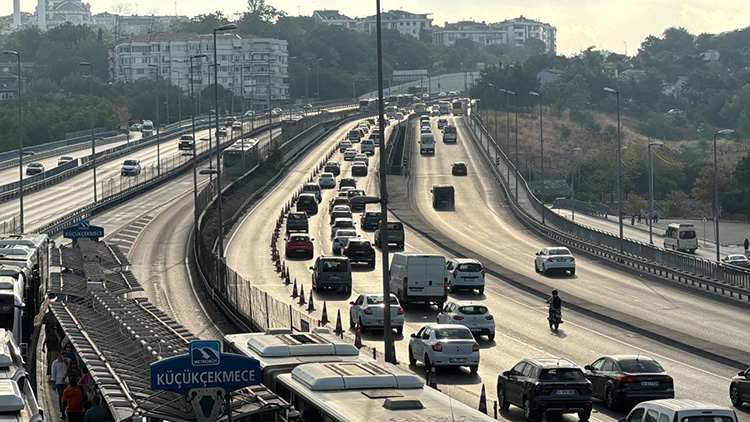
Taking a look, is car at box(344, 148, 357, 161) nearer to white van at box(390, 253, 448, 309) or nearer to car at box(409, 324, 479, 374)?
white van at box(390, 253, 448, 309)

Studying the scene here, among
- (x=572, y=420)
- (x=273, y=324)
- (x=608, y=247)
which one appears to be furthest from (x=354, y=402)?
(x=608, y=247)

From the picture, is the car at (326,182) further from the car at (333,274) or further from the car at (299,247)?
the car at (333,274)

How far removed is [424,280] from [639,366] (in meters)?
19.4

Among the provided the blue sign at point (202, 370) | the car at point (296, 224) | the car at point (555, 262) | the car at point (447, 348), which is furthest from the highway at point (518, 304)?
the blue sign at point (202, 370)

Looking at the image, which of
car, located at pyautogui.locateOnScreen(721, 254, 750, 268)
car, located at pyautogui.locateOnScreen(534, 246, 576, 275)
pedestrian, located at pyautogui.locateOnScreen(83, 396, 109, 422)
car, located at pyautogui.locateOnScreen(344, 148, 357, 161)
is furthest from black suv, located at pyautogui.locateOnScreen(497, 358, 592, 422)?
car, located at pyautogui.locateOnScreen(344, 148, 357, 161)

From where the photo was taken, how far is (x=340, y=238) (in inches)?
2640

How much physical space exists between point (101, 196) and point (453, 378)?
67781mm

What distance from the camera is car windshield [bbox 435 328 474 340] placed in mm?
33125

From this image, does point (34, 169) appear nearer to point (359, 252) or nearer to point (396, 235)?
point (396, 235)

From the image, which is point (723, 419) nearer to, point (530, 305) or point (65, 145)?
point (530, 305)

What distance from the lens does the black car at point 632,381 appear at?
1096 inches

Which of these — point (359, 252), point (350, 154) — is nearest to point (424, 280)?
Answer: point (359, 252)

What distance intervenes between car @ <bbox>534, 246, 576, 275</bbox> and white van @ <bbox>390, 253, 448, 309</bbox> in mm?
13968

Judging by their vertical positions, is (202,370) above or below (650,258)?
above
